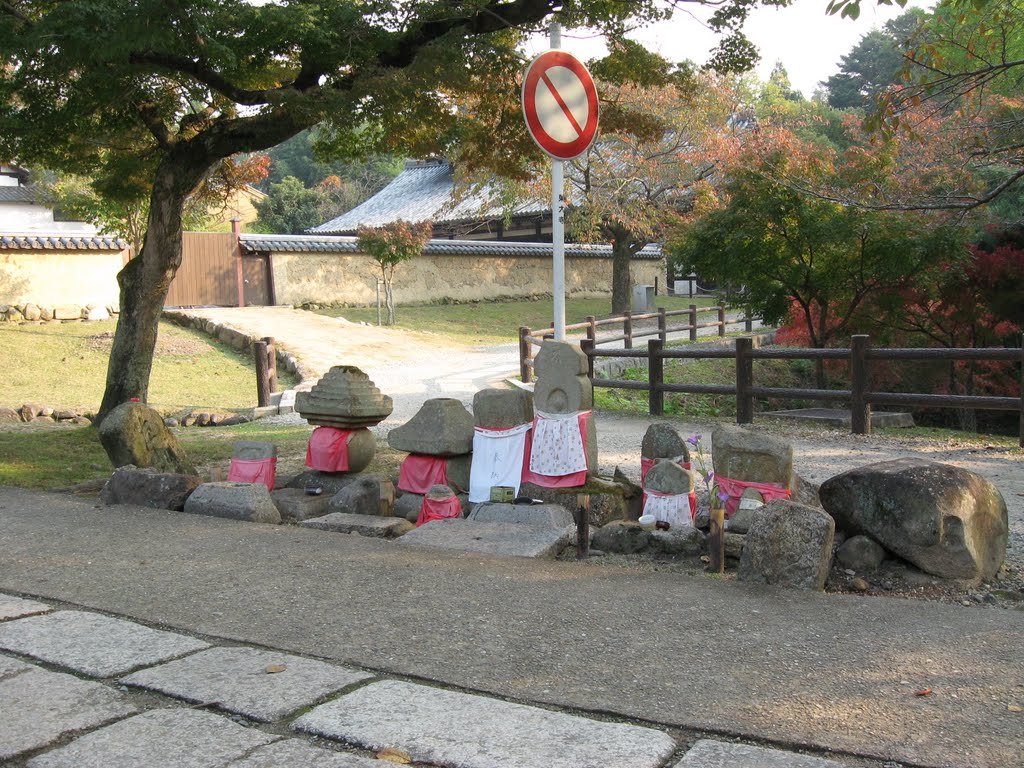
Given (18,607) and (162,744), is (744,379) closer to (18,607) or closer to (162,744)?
(18,607)

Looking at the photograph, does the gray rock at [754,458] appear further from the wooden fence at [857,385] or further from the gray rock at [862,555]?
the wooden fence at [857,385]

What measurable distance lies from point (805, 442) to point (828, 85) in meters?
46.2

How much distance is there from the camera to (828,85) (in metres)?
49.3

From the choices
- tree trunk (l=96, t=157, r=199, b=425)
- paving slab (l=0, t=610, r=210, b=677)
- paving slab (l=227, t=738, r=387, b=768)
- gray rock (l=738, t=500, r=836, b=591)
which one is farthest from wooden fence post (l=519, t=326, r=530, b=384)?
paving slab (l=227, t=738, r=387, b=768)

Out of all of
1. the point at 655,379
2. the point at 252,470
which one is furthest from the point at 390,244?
the point at 252,470

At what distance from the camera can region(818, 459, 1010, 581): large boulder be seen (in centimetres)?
418

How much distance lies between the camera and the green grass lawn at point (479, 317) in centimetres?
2398

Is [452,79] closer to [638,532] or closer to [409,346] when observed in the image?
[638,532]

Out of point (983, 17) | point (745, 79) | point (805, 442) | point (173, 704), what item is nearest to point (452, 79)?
point (983, 17)

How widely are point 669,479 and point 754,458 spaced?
1.63ft

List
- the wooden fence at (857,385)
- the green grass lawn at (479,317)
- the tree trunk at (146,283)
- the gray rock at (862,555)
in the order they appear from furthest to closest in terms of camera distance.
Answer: the green grass lawn at (479,317) < the tree trunk at (146,283) < the wooden fence at (857,385) < the gray rock at (862,555)

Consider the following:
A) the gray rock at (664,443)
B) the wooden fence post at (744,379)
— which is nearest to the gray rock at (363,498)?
the gray rock at (664,443)

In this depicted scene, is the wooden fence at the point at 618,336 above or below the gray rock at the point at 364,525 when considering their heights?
above

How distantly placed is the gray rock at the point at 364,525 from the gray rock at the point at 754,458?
74.6 inches
